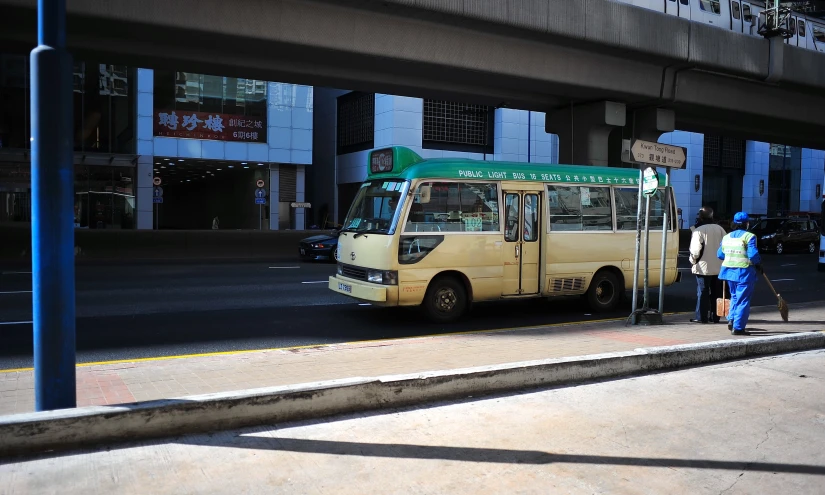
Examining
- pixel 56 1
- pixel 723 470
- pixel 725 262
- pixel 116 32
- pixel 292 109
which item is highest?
pixel 292 109

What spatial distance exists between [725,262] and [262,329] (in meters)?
6.62

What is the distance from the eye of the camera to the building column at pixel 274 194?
36109 millimetres

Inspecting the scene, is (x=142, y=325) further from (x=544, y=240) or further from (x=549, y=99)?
(x=549, y=99)

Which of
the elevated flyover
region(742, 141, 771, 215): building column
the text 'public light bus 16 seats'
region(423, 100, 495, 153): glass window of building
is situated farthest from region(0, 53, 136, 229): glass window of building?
region(742, 141, 771, 215): building column

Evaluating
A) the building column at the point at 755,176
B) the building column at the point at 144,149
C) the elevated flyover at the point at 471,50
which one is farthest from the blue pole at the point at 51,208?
the building column at the point at 755,176

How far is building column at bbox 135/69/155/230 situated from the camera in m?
31.8

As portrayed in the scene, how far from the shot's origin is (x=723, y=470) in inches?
175

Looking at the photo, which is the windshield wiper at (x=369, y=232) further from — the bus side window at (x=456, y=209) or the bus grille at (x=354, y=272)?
the bus grille at (x=354, y=272)

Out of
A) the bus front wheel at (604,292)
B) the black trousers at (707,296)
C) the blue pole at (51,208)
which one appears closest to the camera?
the blue pole at (51,208)

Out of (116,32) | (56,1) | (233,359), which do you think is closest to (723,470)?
(233,359)

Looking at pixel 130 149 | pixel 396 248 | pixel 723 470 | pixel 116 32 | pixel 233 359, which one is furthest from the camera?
pixel 130 149

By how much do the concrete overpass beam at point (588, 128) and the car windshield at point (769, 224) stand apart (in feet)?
46.8

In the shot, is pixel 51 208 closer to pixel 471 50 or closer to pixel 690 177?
pixel 471 50

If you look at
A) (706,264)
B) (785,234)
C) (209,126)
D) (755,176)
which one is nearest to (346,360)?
(706,264)
